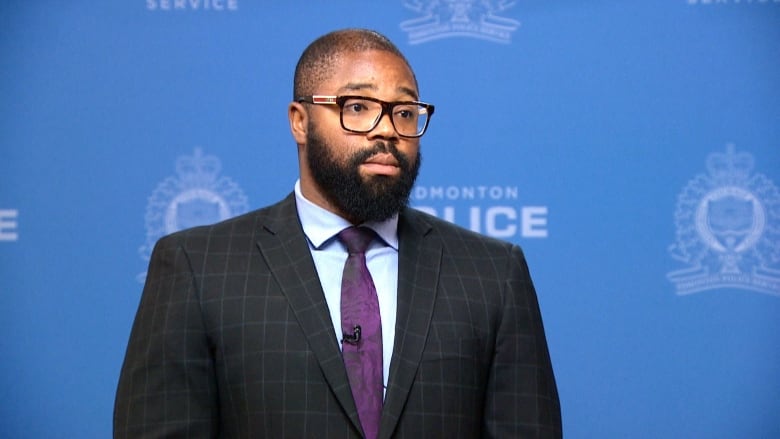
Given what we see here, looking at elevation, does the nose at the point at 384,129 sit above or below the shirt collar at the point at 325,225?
above

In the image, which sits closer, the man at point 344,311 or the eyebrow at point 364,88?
the man at point 344,311

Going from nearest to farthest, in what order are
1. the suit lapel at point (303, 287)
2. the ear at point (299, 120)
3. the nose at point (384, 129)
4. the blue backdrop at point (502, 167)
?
the suit lapel at point (303, 287) < the nose at point (384, 129) < the ear at point (299, 120) < the blue backdrop at point (502, 167)

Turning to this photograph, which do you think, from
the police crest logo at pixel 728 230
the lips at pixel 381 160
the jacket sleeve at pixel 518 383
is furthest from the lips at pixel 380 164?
the police crest logo at pixel 728 230

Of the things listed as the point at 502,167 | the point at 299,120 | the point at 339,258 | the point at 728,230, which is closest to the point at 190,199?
the point at 502,167

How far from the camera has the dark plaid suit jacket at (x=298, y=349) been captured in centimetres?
168

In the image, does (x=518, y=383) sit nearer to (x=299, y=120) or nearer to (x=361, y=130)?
(x=361, y=130)

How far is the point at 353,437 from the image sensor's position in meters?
1.66

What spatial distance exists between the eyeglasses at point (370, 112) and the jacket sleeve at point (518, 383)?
1.13 ft

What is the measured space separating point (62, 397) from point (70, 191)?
23.5 inches

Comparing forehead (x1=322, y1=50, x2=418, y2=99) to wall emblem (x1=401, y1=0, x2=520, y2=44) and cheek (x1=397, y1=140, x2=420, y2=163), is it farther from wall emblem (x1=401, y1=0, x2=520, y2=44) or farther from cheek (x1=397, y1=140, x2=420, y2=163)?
wall emblem (x1=401, y1=0, x2=520, y2=44)

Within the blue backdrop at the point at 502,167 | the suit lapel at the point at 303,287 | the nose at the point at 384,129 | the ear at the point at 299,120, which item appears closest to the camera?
the suit lapel at the point at 303,287

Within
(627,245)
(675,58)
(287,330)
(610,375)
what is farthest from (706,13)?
(287,330)

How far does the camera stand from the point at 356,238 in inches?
71.9

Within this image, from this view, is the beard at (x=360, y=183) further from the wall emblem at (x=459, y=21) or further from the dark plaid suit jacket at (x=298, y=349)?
the wall emblem at (x=459, y=21)
